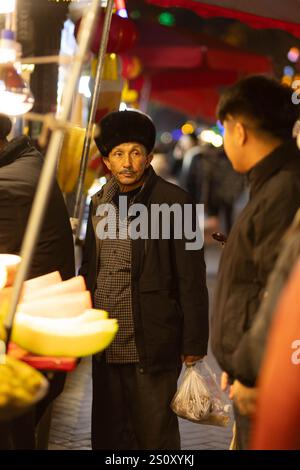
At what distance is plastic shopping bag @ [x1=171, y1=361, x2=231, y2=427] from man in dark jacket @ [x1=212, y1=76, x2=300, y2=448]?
1082 mm

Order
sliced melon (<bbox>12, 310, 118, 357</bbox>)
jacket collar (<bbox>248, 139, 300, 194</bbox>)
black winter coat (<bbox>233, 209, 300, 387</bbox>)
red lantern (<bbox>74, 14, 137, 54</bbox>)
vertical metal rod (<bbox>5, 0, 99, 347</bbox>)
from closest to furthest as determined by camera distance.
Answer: black winter coat (<bbox>233, 209, 300, 387</bbox>) < vertical metal rod (<bbox>5, 0, 99, 347</bbox>) < sliced melon (<bbox>12, 310, 118, 357</bbox>) < jacket collar (<bbox>248, 139, 300, 194</bbox>) < red lantern (<bbox>74, 14, 137, 54</bbox>)

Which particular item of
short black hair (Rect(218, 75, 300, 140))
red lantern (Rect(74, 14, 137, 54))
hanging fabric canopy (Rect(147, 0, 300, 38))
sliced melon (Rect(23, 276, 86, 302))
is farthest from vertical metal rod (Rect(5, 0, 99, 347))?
red lantern (Rect(74, 14, 137, 54))

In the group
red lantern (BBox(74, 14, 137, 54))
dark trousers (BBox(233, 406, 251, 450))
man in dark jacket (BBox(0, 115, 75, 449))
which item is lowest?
dark trousers (BBox(233, 406, 251, 450))

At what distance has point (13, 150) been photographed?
5156 millimetres

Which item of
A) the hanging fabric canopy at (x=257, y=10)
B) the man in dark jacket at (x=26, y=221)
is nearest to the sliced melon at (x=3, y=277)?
the man in dark jacket at (x=26, y=221)

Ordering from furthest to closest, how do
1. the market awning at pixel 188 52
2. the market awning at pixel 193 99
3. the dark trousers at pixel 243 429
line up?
the market awning at pixel 193 99
the market awning at pixel 188 52
the dark trousers at pixel 243 429

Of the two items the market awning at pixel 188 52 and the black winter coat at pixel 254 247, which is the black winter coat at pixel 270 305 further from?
the market awning at pixel 188 52

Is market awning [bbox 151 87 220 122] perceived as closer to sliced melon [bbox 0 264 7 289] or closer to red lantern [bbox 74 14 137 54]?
red lantern [bbox 74 14 137 54]

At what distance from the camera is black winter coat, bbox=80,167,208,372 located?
519 cm

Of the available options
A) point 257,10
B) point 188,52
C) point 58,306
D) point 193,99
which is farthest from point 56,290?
point 193,99

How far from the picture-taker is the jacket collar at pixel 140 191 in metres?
5.30

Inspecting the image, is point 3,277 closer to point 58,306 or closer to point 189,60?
point 58,306

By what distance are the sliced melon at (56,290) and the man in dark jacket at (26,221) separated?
75 centimetres

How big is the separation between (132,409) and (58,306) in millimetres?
1552
